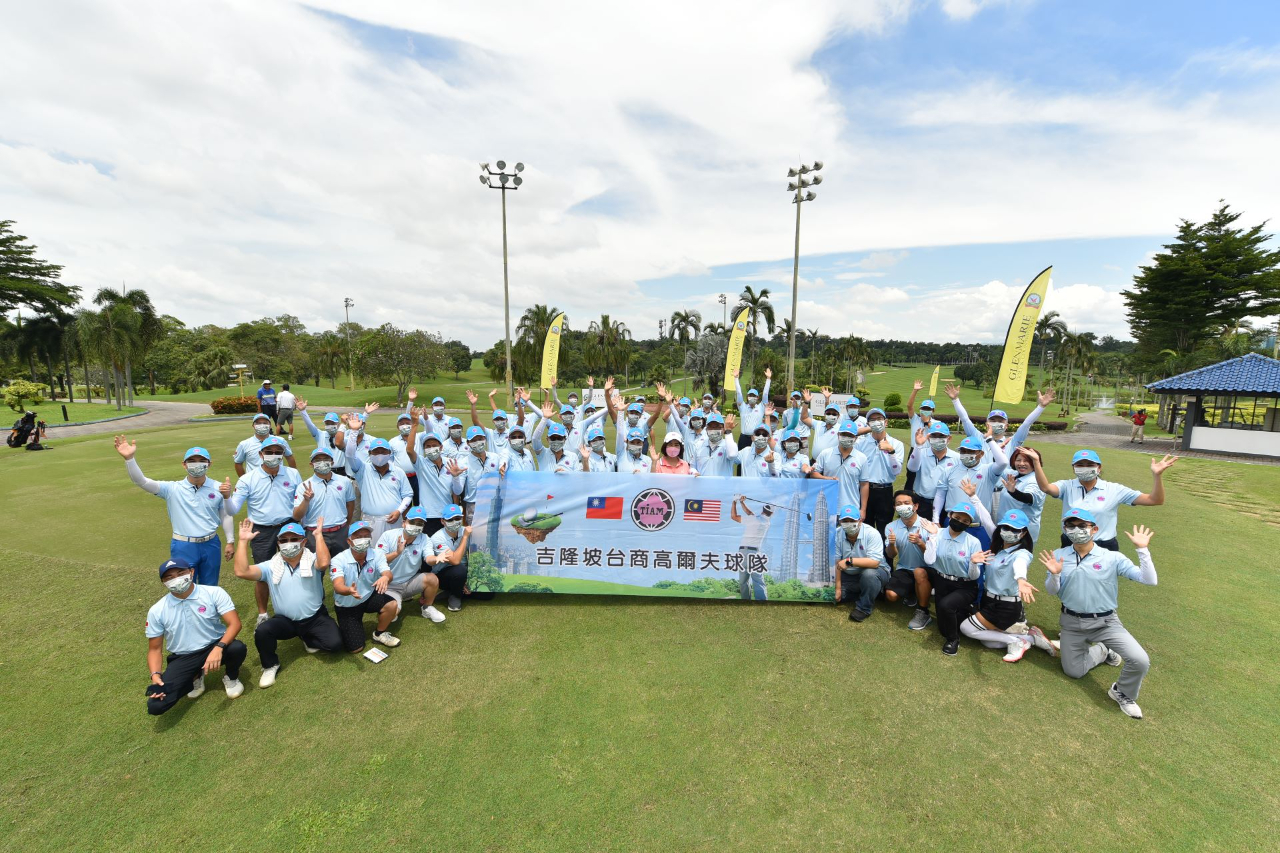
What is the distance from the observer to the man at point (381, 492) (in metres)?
6.24

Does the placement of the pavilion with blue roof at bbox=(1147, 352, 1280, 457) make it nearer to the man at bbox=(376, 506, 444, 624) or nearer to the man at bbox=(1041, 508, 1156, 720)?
the man at bbox=(1041, 508, 1156, 720)

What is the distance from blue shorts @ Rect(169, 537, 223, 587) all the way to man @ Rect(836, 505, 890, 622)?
660 centimetres

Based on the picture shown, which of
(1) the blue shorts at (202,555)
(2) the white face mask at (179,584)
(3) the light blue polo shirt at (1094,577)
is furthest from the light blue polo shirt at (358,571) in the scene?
(3) the light blue polo shirt at (1094,577)

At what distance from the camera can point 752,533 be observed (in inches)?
247

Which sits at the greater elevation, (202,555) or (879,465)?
(879,465)

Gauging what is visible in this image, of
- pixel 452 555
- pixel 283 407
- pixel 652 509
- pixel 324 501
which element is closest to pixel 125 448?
pixel 324 501

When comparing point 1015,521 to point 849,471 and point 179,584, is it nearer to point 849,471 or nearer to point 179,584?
point 849,471

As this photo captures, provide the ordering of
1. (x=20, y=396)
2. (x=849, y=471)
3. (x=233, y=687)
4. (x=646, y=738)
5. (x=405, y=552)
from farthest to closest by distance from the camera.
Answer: (x=20, y=396), (x=849, y=471), (x=405, y=552), (x=233, y=687), (x=646, y=738)

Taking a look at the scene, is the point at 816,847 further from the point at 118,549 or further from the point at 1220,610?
the point at 118,549

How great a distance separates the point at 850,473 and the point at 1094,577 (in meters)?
2.70

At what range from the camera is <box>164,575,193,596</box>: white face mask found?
4250mm

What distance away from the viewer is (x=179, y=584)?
14.1 ft

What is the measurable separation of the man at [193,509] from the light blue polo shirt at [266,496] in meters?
0.26

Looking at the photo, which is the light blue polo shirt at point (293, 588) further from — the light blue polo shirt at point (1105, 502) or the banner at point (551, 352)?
→ the banner at point (551, 352)
